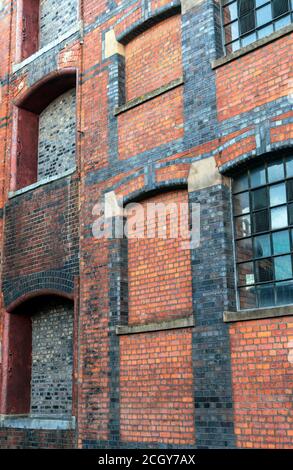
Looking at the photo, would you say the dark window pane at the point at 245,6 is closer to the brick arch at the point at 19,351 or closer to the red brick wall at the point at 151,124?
the red brick wall at the point at 151,124

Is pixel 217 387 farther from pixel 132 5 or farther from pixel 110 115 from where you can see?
A: pixel 132 5

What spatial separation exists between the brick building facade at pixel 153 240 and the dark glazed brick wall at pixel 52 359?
0.11 ft

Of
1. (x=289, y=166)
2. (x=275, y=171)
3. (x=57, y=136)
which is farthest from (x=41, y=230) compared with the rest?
(x=289, y=166)

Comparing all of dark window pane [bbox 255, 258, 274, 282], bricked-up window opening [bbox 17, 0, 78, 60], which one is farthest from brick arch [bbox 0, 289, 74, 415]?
bricked-up window opening [bbox 17, 0, 78, 60]

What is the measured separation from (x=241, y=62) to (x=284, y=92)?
1.00 m

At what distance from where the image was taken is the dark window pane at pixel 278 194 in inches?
301

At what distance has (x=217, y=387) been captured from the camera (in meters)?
7.60

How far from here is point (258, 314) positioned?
24.0 feet

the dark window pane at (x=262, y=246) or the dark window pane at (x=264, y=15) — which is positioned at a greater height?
the dark window pane at (x=264, y=15)

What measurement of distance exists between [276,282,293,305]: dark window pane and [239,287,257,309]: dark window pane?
0.40 m

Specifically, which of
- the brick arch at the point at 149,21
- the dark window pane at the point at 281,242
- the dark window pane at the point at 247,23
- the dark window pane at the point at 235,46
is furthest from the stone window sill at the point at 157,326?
the brick arch at the point at 149,21

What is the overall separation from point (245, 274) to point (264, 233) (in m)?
0.63

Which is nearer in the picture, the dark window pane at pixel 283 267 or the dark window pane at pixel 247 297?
the dark window pane at pixel 283 267

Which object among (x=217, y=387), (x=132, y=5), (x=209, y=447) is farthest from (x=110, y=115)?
(x=209, y=447)
